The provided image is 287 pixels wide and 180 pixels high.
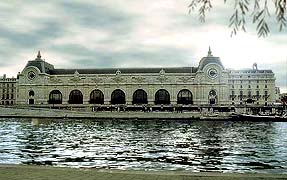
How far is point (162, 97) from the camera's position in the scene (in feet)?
447

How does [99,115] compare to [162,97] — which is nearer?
[99,115]

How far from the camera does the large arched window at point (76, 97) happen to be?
13925 cm

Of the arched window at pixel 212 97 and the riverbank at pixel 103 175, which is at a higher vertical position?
the arched window at pixel 212 97

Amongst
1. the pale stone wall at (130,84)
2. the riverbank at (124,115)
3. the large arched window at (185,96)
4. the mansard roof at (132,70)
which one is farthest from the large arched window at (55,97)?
the large arched window at (185,96)

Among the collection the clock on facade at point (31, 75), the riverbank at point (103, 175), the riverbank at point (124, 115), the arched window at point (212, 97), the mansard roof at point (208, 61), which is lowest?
the riverbank at point (124, 115)

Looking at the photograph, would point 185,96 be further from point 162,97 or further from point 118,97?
point 118,97

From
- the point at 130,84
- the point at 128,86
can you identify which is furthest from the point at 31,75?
the point at 130,84

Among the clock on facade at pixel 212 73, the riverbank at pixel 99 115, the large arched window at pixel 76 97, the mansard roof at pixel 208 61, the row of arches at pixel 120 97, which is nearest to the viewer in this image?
the riverbank at pixel 99 115

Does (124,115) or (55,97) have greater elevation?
(55,97)

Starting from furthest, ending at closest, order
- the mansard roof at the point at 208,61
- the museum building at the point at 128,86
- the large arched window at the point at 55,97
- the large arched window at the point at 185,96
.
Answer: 1. the large arched window at the point at 55,97
2. the mansard roof at the point at 208,61
3. the large arched window at the point at 185,96
4. the museum building at the point at 128,86

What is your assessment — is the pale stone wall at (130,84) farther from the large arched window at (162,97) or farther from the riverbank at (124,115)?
the riverbank at (124,115)

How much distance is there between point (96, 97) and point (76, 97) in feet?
23.5

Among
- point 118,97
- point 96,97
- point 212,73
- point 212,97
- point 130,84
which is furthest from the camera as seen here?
point 96,97

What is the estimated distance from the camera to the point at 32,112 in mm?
110312
